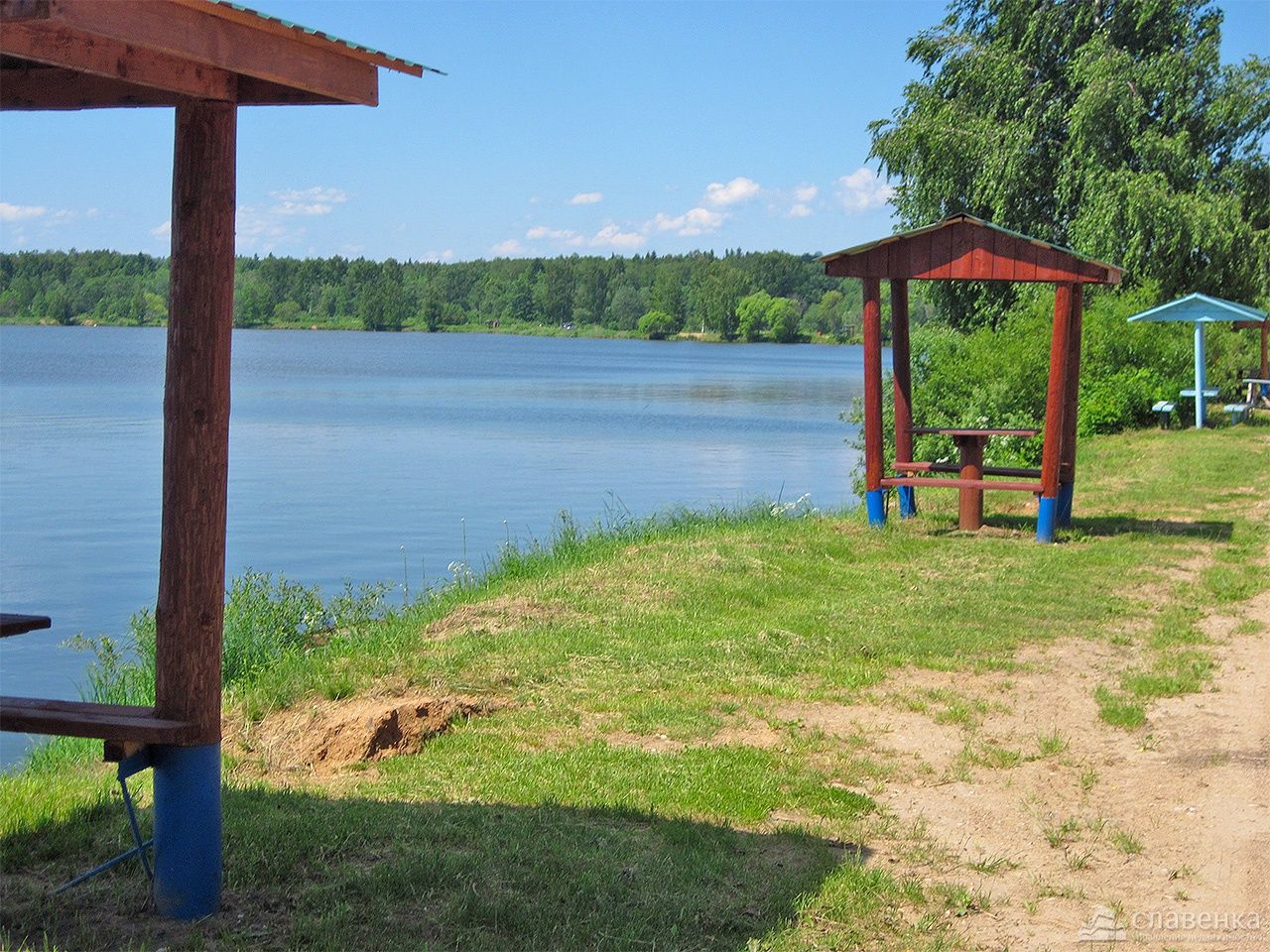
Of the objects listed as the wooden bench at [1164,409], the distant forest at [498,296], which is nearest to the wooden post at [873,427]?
the wooden bench at [1164,409]

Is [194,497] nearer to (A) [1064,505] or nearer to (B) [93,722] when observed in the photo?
(B) [93,722]

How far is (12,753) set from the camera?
8.96 metres

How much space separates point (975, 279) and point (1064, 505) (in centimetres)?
265

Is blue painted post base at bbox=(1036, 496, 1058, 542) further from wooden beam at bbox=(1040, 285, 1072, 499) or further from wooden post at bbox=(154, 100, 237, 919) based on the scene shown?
wooden post at bbox=(154, 100, 237, 919)

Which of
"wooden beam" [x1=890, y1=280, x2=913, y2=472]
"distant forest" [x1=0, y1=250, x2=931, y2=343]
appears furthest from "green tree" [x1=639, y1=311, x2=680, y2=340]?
"wooden beam" [x1=890, y1=280, x2=913, y2=472]

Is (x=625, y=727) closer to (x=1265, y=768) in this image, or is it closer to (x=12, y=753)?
(x=1265, y=768)

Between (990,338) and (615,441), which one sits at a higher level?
(990,338)

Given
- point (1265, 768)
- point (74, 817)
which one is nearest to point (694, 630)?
point (1265, 768)

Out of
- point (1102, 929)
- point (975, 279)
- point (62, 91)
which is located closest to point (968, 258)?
point (975, 279)

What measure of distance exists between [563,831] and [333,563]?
37.9ft

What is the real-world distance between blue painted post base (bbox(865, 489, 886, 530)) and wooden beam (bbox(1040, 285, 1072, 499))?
1.52 metres

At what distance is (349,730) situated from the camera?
654 cm

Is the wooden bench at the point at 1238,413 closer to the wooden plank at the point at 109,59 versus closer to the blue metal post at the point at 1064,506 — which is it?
the blue metal post at the point at 1064,506

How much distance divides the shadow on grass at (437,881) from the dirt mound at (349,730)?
0.88 m
